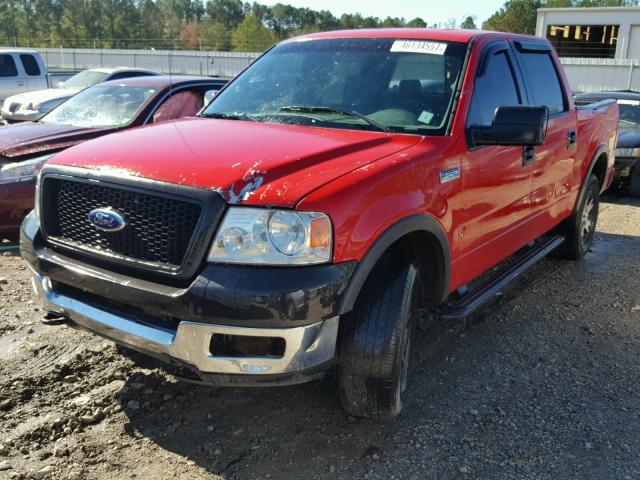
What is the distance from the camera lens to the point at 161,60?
33.5 m

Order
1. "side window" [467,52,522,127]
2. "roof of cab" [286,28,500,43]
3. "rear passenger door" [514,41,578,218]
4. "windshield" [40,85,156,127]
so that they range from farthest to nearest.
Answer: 1. "windshield" [40,85,156,127]
2. "rear passenger door" [514,41,578,218]
3. "roof of cab" [286,28,500,43]
4. "side window" [467,52,522,127]

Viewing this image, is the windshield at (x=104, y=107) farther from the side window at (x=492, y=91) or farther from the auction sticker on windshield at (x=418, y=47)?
the side window at (x=492, y=91)

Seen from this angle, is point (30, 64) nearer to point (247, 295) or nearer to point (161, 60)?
point (247, 295)

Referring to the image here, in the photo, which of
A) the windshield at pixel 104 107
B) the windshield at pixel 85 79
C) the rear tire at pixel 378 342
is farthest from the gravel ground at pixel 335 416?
the windshield at pixel 85 79

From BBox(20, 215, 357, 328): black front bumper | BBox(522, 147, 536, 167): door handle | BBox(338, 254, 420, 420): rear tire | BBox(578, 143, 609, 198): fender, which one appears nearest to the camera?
BBox(20, 215, 357, 328): black front bumper

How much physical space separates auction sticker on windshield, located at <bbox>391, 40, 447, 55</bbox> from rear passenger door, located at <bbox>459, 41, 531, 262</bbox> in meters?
0.26

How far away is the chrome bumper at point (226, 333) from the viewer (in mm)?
2586

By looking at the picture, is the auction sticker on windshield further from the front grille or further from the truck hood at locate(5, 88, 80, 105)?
the truck hood at locate(5, 88, 80, 105)

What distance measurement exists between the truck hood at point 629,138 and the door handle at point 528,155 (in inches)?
236

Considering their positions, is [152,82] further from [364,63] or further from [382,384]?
[382,384]

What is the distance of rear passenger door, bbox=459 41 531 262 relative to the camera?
143 inches

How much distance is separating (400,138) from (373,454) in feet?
5.24

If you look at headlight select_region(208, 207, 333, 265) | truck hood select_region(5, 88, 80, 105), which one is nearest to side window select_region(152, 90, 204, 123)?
headlight select_region(208, 207, 333, 265)

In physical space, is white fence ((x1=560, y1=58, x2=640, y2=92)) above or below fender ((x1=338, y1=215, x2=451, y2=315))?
above
